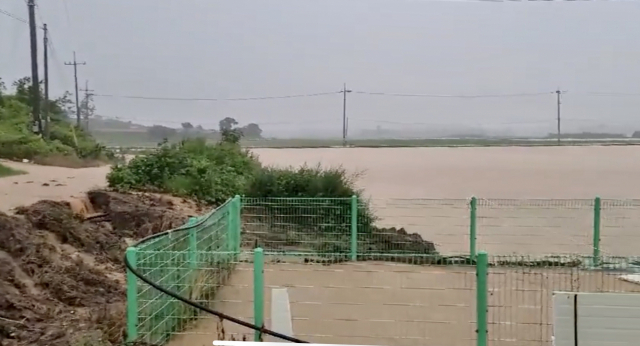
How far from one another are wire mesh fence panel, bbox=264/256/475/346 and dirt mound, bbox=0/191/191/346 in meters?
0.81

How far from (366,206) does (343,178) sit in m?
0.69

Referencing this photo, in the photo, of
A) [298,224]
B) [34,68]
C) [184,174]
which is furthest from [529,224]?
[34,68]

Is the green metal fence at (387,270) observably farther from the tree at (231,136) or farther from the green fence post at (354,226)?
the tree at (231,136)


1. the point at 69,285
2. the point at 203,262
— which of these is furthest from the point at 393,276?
the point at 69,285

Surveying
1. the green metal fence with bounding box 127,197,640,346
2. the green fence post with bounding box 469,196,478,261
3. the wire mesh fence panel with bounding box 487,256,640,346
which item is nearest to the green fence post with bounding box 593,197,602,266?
the green metal fence with bounding box 127,197,640,346

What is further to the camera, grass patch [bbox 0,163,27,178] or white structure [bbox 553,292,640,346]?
grass patch [bbox 0,163,27,178]

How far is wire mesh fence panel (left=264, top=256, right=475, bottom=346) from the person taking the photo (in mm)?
2764

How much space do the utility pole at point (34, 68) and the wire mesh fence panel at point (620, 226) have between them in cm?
542

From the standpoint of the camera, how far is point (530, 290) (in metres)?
3.02

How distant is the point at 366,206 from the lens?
5.37 meters

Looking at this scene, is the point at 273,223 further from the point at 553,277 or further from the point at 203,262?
the point at 553,277

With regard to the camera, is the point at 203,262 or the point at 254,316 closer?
the point at 254,316

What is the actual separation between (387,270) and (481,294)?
114 centimetres

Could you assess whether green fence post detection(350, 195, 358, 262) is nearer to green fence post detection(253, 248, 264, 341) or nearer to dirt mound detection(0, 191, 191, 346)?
dirt mound detection(0, 191, 191, 346)
